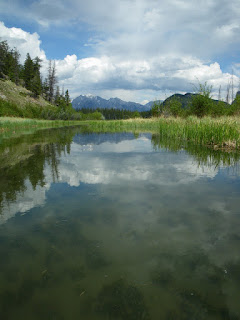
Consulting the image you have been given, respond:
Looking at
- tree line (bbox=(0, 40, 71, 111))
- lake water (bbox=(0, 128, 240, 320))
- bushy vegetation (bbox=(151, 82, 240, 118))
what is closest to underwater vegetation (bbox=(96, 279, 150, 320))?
lake water (bbox=(0, 128, 240, 320))

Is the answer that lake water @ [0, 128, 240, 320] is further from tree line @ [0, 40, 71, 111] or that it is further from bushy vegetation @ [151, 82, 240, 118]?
tree line @ [0, 40, 71, 111]

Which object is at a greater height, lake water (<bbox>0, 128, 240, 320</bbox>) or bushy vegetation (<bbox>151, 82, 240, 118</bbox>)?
bushy vegetation (<bbox>151, 82, 240, 118</bbox>)

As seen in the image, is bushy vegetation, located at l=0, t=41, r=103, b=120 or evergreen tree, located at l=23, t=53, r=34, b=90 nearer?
bushy vegetation, located at l=0, t=41, r=103, b=120

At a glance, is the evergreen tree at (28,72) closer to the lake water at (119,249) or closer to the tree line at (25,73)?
the tree line at (25,73)

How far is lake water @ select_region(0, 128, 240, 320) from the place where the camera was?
1.72 meters

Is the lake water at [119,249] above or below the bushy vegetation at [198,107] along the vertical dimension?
below

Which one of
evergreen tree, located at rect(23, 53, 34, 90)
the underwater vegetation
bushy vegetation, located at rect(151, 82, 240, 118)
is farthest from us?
evergreen tree, located at rect(23, 53, 34, 90)

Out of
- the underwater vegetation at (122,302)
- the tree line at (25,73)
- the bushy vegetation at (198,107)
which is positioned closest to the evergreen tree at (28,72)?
the tree line at (25,73)

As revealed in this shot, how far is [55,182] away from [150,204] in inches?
90.6

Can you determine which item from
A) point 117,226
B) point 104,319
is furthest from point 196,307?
point 117,226

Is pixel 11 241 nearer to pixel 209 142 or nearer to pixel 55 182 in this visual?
pixel 55 182

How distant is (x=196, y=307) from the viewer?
5.56ft

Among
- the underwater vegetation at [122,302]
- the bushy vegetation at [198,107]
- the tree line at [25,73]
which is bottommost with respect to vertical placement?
the underwater vegetation at [122,302]

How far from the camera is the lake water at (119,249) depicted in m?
1.72
